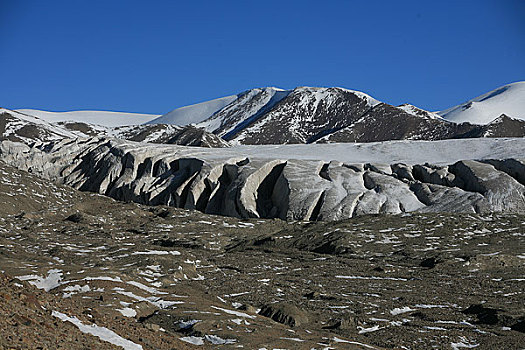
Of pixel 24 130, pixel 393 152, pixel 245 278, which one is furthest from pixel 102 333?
pixel 24 130

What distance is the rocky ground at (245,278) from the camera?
19.3m

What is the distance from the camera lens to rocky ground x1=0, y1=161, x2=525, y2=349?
19328 millimetres

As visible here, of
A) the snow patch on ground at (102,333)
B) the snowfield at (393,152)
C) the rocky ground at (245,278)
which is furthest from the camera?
the snowfield at (393,152)

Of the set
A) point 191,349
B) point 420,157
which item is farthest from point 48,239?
point 420,157

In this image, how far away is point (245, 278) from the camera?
114ft

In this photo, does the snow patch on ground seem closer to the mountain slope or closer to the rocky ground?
the rocky ground

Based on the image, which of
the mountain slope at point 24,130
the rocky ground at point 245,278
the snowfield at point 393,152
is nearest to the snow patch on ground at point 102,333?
the rocky ground at point 245,278

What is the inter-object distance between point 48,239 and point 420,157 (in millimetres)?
49226

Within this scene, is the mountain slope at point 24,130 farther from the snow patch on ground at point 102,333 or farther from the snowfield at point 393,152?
the snow patch on ground at point 102,333

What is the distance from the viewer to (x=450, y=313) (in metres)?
26.6

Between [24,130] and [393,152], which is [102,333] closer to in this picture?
[393,152]

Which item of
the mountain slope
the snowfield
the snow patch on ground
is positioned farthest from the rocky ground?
the mountain slope

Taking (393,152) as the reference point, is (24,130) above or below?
above

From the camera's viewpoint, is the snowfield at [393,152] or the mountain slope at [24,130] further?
the mountain slope at [24,130]
